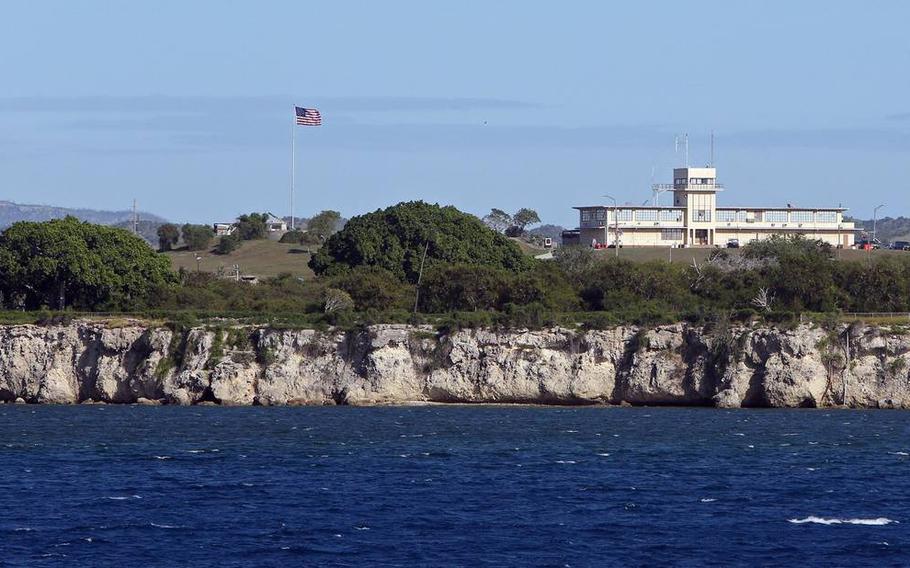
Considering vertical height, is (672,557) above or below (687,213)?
below

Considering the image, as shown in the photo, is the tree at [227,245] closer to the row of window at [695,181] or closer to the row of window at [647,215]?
the row of window at [647,215]

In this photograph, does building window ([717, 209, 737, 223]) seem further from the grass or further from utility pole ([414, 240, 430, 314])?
utility pole ([414, 240, 430, 314])

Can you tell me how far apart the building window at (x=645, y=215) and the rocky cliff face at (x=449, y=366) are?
7264cm

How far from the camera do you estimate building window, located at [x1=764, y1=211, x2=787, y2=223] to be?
546ft

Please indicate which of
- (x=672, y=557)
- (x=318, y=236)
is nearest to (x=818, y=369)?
(x=672, y=557)

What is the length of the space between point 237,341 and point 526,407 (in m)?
16.4

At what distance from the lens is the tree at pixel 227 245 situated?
7092 inches

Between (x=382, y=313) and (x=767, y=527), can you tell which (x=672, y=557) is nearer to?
(x=767, y=527)

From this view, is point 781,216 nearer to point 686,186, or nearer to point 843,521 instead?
point 686,186

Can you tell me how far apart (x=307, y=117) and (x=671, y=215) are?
44.2 metres

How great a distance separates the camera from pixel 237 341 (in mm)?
91312

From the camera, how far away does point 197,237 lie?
18862 centimetres

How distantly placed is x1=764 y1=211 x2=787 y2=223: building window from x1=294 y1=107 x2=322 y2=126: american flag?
5312 centimetres

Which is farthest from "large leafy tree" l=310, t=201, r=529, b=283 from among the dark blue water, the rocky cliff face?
the dark blue water
